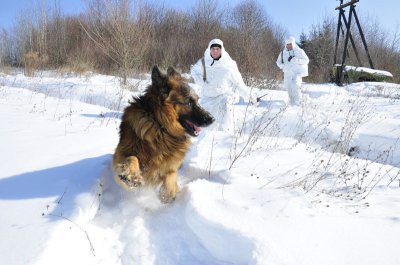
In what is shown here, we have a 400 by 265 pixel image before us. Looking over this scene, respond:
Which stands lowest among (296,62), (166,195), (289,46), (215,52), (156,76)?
(166,195)

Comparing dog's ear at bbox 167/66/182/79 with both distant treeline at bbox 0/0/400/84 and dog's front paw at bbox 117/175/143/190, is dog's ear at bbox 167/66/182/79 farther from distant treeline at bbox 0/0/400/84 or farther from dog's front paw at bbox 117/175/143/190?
distant treeline at bbox 0/0/400/84

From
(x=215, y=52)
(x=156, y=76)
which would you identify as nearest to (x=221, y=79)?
(x=215, y=52)

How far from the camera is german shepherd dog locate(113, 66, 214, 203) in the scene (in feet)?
10.4

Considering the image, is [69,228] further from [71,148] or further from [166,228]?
[71,148]

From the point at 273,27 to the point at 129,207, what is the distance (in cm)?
2958

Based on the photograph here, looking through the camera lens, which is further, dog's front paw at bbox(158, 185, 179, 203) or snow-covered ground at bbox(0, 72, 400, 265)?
dog's front paw at bbox(158, 185, 179, 203)

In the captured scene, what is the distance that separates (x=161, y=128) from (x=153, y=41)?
19016 mm

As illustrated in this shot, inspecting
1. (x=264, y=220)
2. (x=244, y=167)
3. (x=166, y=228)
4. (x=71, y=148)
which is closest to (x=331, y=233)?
(x=264, y=220)

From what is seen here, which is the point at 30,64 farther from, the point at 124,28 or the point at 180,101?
the point at 180,101

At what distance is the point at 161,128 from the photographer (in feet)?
10.8

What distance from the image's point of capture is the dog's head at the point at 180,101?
3.25 m

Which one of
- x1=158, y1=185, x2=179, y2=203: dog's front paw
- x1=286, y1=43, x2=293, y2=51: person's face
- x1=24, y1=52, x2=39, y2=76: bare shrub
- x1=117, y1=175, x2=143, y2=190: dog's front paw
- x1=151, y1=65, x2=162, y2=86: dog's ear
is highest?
x1=286, y1=43, x2=293, y2=51: person's face

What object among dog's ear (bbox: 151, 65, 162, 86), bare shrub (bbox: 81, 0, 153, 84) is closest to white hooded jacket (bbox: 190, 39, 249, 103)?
dog's ear (bbox: 151, 65, 162, 86)

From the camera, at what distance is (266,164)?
4.19 m
